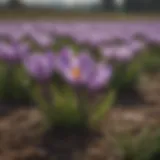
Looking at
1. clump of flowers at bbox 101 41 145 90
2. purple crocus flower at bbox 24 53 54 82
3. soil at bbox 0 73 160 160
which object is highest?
clump of flowers at bbox 101 41 145 90

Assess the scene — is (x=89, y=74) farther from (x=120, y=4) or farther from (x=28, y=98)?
(x=120, y=4)

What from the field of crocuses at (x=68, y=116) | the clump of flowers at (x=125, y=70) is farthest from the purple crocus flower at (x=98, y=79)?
the clump of flowers at (x=125, y=70)

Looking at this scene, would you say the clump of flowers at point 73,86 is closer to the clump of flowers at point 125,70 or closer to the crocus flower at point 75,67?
Answer: the crocus flower at point 75,67

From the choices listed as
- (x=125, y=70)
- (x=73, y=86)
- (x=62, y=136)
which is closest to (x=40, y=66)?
(x=73, y=86)

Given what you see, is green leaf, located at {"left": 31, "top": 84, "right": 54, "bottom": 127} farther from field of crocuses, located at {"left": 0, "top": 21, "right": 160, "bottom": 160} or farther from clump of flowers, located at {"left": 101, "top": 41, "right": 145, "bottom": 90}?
clump of flowers, located at {"left": 101, "top": 41, "right": 145, "bottom": 90}

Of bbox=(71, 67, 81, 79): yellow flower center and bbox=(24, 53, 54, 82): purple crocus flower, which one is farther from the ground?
bbox=(24, 53, 54, 82): purple crocus flower

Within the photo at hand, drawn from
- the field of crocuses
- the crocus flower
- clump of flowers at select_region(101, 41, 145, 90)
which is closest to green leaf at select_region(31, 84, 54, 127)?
the field of crocuses

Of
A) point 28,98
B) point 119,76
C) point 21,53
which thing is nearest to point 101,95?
point 119,76

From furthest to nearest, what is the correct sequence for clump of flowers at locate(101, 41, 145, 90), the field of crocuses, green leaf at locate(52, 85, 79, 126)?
clump of flowers at locate(101, 41, 145, 90), green leaf at locate(52, 85, 79, 126), the field of crocuses
